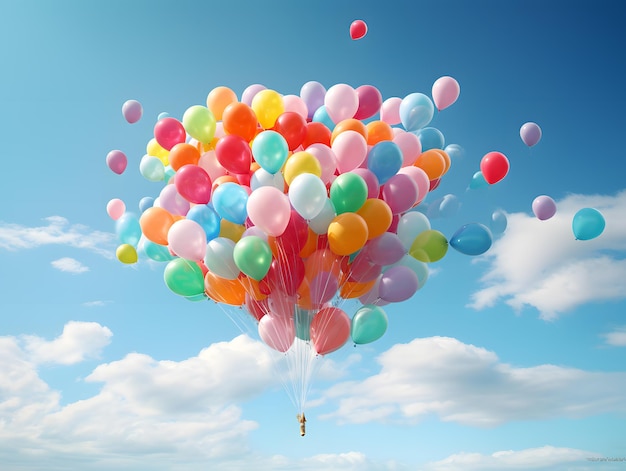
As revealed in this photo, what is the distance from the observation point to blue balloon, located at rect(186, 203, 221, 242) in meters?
6.19

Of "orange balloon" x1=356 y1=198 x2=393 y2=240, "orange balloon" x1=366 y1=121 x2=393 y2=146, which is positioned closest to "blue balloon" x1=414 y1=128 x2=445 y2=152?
"orange balloon" x1=366 y1=121 x2=393 y2=146

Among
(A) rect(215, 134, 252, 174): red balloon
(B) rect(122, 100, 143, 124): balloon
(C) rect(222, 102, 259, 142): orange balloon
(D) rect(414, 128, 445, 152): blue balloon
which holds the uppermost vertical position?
(B) rect(122, 100, 143, 124): balloon

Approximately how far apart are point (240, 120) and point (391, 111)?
2112 millimetres

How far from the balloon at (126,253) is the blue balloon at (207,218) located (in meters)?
1.41

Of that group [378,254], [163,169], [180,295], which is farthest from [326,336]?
[163,169]

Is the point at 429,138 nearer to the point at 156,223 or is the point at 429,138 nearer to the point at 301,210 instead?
the point at 301,210

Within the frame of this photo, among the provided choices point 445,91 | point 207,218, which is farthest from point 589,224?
point 207,218

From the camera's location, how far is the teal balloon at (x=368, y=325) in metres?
6.54

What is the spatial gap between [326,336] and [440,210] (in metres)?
2.27

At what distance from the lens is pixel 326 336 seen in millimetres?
6508

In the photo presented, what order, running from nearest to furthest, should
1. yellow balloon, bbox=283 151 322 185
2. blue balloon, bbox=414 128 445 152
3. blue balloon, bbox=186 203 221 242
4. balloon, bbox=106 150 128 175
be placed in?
1. yellow balloon, bbox=283 151 322 185
2. blue balloon, bbox=186 203 221 242
3. blue balloon, bbox=414 128 445 152
4. balloon, bbox=106 150 128 175

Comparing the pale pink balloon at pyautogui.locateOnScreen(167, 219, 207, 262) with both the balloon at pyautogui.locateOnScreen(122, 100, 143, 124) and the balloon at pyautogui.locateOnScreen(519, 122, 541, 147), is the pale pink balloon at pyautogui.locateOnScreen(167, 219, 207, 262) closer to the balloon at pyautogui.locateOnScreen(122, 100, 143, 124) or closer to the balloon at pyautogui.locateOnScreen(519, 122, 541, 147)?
the balloon at pyautogui.locateOnScreen(122, 100, 143, 124)

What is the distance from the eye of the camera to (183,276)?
6551mm

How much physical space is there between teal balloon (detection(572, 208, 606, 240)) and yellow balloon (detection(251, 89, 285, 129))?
399 centimetres
